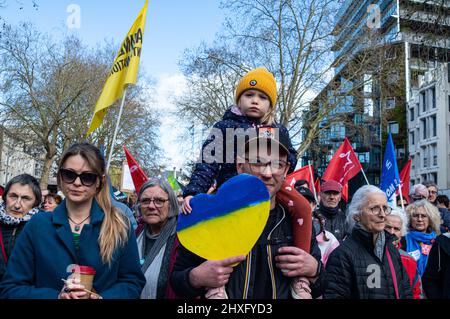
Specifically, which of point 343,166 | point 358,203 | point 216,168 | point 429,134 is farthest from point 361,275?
point 429,134

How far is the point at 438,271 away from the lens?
3.49 meters

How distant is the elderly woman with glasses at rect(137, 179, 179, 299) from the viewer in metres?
3.09

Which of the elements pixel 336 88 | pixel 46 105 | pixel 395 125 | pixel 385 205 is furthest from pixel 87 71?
pixel 395 125

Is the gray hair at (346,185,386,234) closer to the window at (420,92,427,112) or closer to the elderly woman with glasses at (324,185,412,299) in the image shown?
the elderly woman with glasses at (324,185,412,299)

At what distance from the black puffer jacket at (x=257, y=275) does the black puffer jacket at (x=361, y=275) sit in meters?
0.89

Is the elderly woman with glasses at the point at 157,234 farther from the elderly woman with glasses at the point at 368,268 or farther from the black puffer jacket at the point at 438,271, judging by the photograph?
the black puffer jacket at the point at 438,271

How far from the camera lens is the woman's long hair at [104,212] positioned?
2.28 m

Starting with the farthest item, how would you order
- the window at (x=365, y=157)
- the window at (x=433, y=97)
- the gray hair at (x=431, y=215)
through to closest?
the window at (x=365, y=157), the window at (x=433, y=97), the gray hair at (x=431, y=215)

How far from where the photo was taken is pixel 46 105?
28.9 m

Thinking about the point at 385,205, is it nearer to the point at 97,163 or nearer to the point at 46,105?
the point at 97,163

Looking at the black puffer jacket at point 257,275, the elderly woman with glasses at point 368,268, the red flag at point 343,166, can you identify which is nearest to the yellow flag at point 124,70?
the elderly woman with glasses at point 368,268

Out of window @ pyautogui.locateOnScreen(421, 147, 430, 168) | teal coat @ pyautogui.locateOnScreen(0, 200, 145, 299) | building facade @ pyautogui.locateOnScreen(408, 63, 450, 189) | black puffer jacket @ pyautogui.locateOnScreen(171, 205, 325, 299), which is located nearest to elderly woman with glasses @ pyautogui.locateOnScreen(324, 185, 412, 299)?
black puffer jacket @ pyautogui.locateOnScreen(171, 205, 325, 299)
